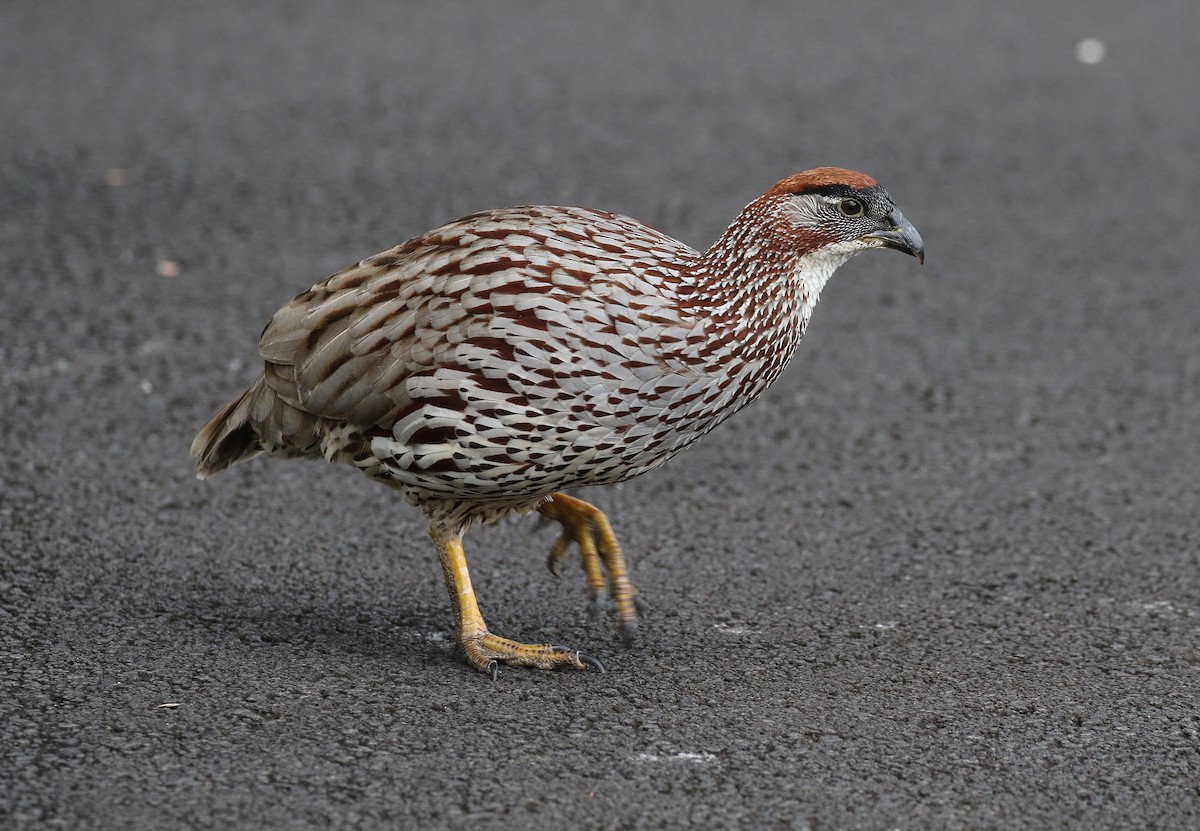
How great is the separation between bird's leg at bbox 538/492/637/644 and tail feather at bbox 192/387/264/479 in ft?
3.02

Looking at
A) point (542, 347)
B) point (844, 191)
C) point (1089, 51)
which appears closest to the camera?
point (542, 347)

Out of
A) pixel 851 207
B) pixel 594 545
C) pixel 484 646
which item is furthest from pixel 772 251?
pixel 484 646

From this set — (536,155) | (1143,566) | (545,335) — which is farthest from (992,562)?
(536,155)

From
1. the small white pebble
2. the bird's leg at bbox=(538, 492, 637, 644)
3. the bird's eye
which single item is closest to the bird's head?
the bird's eye

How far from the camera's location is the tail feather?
4.73 m

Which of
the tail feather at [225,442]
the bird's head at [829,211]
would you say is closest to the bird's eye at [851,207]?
the bird's head at [829,211]

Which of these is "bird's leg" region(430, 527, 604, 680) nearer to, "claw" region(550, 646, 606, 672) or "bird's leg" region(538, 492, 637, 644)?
"claw" region(550, 646, 606, 672)

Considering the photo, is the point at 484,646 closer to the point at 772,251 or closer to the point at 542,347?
the point at 542,347

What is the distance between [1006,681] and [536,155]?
5.29 m

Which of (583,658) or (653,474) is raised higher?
(653,474)

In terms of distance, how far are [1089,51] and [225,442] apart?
25.5 feet

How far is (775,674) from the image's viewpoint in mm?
4305

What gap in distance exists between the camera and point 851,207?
4266mm

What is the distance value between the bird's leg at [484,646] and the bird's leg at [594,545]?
0.29 meters
